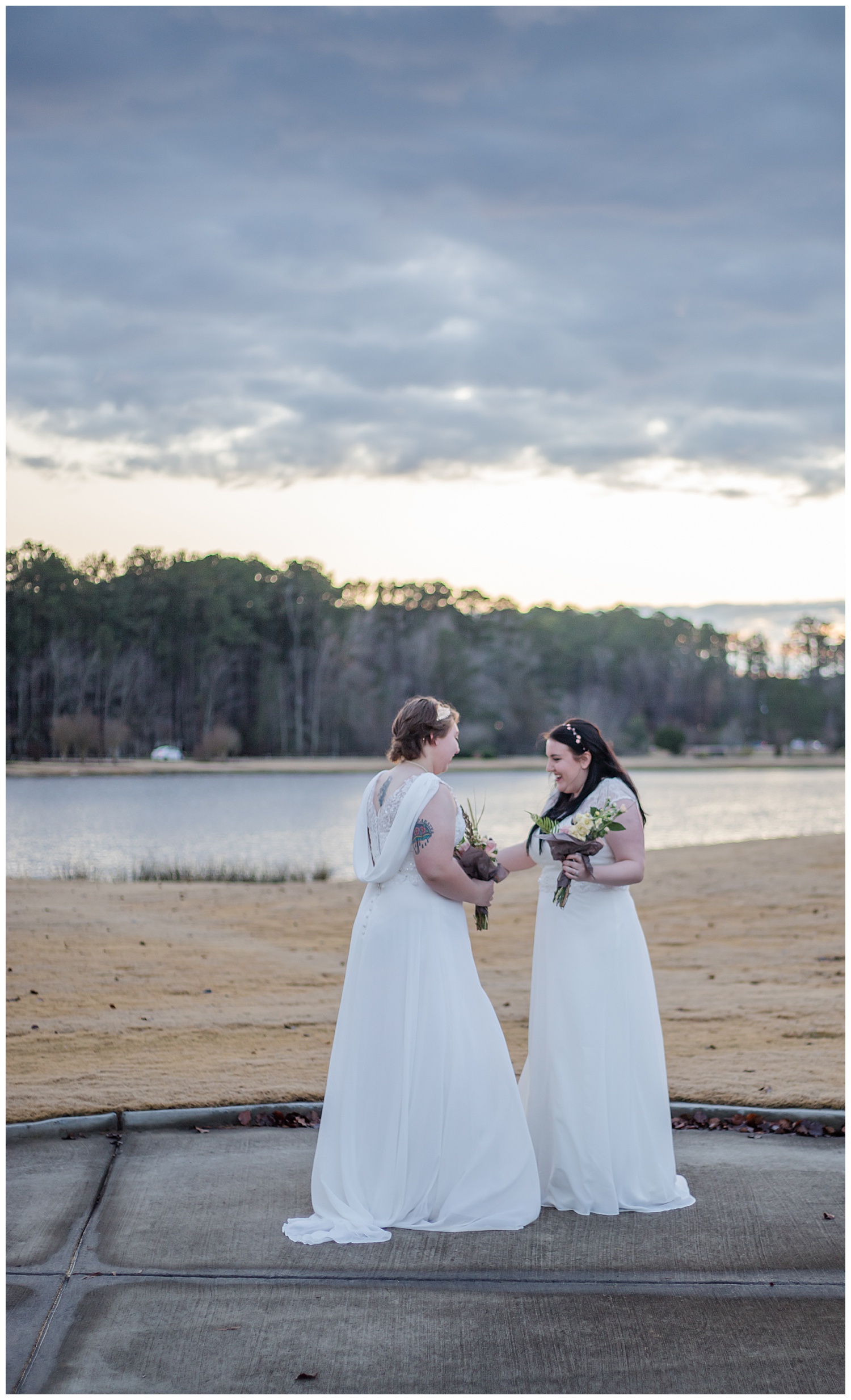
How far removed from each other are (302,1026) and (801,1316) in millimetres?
6104

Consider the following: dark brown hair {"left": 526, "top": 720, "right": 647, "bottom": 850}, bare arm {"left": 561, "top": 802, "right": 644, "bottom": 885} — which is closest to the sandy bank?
bare arm {"left": 561, "top": 802, "right": 644, "bottom": 885}

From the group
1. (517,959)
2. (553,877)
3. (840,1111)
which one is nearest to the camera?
(553,877)

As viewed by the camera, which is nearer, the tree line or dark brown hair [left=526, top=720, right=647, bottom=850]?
dark brown hair [left=526, top=720, right=647, bottom=850]

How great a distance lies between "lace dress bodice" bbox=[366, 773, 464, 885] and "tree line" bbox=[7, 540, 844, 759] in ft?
294

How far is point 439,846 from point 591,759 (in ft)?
3.37

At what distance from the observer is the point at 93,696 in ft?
335

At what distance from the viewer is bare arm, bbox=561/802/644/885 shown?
560cm

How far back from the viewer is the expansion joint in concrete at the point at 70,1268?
4.02 m

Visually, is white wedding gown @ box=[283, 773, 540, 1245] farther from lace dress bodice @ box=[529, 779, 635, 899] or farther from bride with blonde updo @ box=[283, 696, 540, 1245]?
lace dress bodice @ box=[529, 779, 635, 899]

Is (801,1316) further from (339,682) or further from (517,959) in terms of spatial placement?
(339,682)

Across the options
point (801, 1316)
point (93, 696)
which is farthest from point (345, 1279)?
point (93, 696)

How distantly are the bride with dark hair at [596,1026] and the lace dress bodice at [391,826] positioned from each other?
24.3 inches

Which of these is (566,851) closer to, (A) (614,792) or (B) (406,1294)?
(A) (614,792)

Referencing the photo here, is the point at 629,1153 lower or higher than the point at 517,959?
higher
